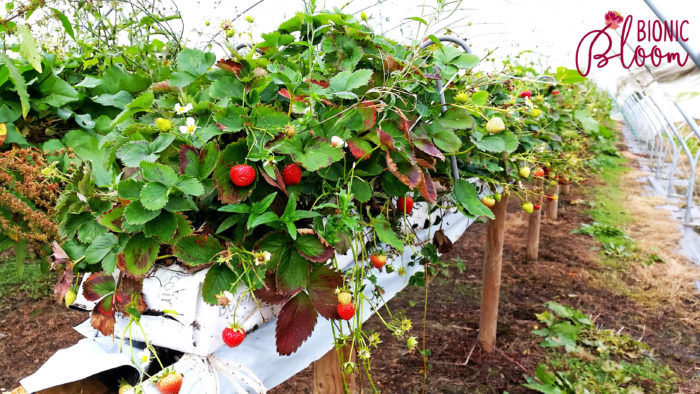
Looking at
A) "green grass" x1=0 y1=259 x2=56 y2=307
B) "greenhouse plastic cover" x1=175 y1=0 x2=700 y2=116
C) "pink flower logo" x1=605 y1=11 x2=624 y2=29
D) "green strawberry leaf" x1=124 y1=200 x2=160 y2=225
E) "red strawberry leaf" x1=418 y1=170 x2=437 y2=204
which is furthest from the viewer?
"pink flower logo" x1=605 y1=11 x2=624 y2=29

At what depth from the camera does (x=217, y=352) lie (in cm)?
75

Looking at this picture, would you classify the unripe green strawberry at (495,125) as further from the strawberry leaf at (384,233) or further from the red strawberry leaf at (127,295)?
the red strawberry leaf at (127,295)

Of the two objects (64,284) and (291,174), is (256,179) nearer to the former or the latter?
(291,174)

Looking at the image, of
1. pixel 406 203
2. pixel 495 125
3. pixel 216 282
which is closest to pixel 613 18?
pixel 495 125

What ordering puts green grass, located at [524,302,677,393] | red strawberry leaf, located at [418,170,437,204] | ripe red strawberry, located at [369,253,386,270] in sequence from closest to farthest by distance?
red strawberry leaf, located at [418,170,437,204], ripe red strawberry, located at [369,253,386,270], green grass, located at [524,302,677,393]

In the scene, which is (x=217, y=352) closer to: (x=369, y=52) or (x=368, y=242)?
(x=368, y=242)

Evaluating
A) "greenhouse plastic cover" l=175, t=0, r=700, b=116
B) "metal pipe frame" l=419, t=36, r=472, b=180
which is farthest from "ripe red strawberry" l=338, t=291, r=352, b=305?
"greenhouse plastic cover" l=175, t=0, r=700, b=116

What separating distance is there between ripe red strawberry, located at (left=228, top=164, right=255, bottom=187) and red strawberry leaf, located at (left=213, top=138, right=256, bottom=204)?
0.04 ft

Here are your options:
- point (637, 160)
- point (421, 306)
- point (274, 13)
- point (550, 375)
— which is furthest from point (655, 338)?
point (637, 160)

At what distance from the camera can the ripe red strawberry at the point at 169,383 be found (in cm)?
61

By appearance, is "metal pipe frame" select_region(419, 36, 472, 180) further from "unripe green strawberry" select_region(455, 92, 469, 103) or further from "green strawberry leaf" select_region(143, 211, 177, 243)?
"green strawberry leaf" select_region(143, 211, 177, 243)

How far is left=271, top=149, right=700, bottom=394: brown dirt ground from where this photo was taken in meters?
2.54

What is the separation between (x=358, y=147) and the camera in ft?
2.53

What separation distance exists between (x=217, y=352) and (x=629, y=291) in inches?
152
